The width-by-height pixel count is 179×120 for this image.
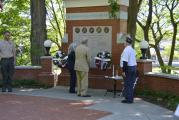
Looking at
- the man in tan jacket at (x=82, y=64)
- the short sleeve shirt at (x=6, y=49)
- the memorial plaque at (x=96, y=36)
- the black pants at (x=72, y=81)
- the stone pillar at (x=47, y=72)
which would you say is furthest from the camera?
the stone pillar at (x=47, y=72)

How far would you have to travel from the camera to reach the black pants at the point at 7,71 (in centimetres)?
1519

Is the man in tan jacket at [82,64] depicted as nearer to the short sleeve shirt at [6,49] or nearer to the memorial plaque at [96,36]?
the memorial plaque at [96,36]

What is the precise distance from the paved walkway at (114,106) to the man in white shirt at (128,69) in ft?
1.01

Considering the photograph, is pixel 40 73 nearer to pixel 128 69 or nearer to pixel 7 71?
pixel 7 71

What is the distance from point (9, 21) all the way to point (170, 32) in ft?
49.4

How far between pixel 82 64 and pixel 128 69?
1749mm

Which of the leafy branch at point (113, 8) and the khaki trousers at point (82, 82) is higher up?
the leafy branch at point (113, 8)

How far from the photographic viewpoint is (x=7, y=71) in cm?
1535

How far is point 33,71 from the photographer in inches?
675

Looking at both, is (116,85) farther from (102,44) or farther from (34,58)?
(34,58)

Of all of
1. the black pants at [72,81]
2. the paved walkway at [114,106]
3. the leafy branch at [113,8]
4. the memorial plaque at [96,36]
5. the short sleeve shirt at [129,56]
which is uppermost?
the leafy branch at [113,8]

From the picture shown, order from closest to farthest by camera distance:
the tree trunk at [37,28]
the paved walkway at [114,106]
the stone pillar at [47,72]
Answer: the paved walkway at [114,106] < the stone pillar at [47,72] < the tree trunk at [37,28]

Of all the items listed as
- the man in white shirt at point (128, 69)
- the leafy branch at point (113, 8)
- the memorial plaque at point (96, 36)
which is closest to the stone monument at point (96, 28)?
the memorial plaque at point (96, 36)

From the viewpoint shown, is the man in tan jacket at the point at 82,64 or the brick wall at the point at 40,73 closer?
the man in tan jacket at the point at 82,64
